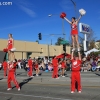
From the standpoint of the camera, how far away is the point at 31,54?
197 feet

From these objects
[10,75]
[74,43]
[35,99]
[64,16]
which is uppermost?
[64,16]

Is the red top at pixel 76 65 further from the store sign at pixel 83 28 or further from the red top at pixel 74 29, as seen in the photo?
the store sign at pixel 83 28

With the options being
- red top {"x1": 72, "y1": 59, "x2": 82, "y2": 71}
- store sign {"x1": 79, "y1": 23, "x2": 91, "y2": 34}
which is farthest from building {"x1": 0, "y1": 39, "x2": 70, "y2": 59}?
red top {"x1": 72, "y1": 59, "x2": 82, "y2": 71}

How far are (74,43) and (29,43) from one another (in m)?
46.7

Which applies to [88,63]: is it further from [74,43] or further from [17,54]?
[17,54]

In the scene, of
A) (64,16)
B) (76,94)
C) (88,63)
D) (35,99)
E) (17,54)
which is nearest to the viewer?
(35,99)

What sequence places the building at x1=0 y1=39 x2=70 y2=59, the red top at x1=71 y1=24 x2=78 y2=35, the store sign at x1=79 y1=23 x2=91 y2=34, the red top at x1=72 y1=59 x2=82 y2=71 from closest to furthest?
the red top at x1=72 y1=59 x2=82 y2=71, the red top at x1=71 y1=24 x2=78 y2=35, the store sign at x1=79 y1=23 x2=91 y2=34, the building at x1=0 y1=39 x2=70 y2=59

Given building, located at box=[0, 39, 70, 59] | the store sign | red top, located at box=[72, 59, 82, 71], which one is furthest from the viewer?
building, located at box=[0, 39, 70, 59]

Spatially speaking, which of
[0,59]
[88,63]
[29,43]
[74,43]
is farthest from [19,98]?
[29,43]

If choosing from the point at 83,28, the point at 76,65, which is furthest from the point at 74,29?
the point at 83,28

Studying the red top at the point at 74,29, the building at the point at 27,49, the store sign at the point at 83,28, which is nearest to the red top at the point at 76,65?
the red top at the point at 74,29

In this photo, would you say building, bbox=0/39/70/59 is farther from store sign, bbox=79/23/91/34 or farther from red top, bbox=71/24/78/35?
red top, bbox=71/24/78/35

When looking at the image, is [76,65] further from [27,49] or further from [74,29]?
[27,49]

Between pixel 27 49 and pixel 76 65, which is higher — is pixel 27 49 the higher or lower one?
the higher one
